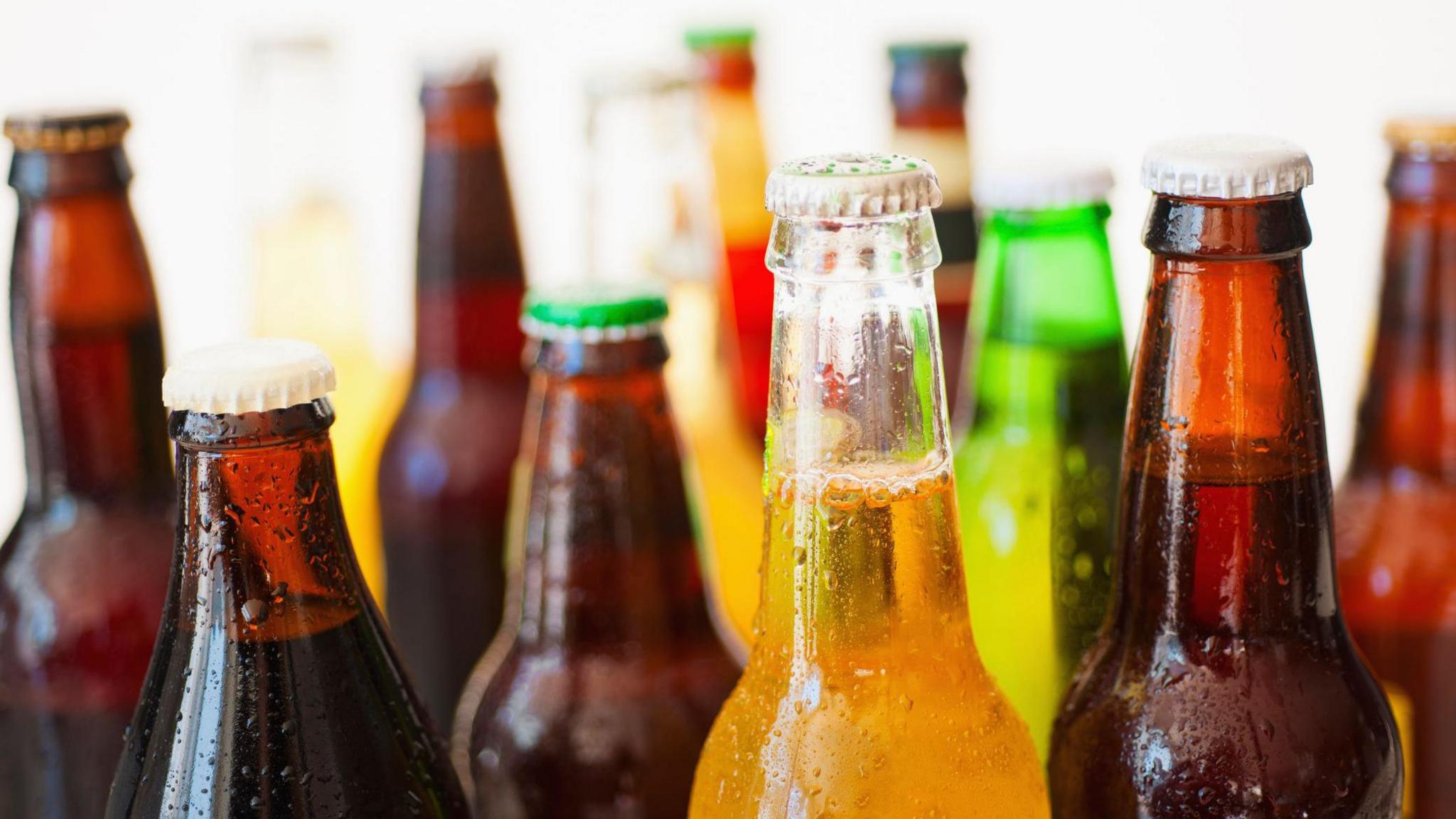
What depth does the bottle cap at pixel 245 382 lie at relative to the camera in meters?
0.57

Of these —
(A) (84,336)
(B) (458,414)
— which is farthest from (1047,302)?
(A) (84,336)

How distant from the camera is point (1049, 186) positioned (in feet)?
2.60

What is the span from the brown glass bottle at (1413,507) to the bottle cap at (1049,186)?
19 centimetres

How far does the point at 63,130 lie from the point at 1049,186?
53 centimetres

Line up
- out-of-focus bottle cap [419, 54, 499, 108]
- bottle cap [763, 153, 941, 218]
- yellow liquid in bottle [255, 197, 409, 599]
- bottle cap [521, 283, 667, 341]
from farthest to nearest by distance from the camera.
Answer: yellow liquid in bottle [255, 197, 409, 599], out-of-focus bottle cap [419, 54, 499, 108], bottle cap [521, 283, 667, 341], bottle cap [763, 153, 941, 218]

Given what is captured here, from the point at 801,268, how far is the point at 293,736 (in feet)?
0.90

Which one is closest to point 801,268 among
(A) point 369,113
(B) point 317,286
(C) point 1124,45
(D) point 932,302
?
(D) point 932,302

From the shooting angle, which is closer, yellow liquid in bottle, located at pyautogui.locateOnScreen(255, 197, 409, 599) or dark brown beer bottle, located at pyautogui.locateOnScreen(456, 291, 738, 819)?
dark brown beer bottle, located at pyautogui.locateOnScreen(456, 291, 738, 819)

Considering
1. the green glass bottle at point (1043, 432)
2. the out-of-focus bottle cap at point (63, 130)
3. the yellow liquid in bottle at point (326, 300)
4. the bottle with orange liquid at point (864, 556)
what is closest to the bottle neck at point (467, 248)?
the yellow liquid in bottle at point (326, 300)

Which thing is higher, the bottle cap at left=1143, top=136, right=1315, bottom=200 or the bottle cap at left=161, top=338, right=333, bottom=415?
the bottle cap at left=1143, top=136, right=1315, bottom=200

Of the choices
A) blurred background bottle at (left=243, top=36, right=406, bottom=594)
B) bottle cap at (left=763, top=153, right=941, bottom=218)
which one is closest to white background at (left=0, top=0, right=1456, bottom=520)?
blurred background bottle at (left=243, top=36, right=406, bottom=594)

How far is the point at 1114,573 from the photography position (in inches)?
26.8

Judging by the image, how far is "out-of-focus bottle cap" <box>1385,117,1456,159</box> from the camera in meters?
0.83

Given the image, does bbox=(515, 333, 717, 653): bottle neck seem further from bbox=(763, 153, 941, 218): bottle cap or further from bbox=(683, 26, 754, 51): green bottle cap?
bbox=(683, 26, 754, 51): green bottle cap
